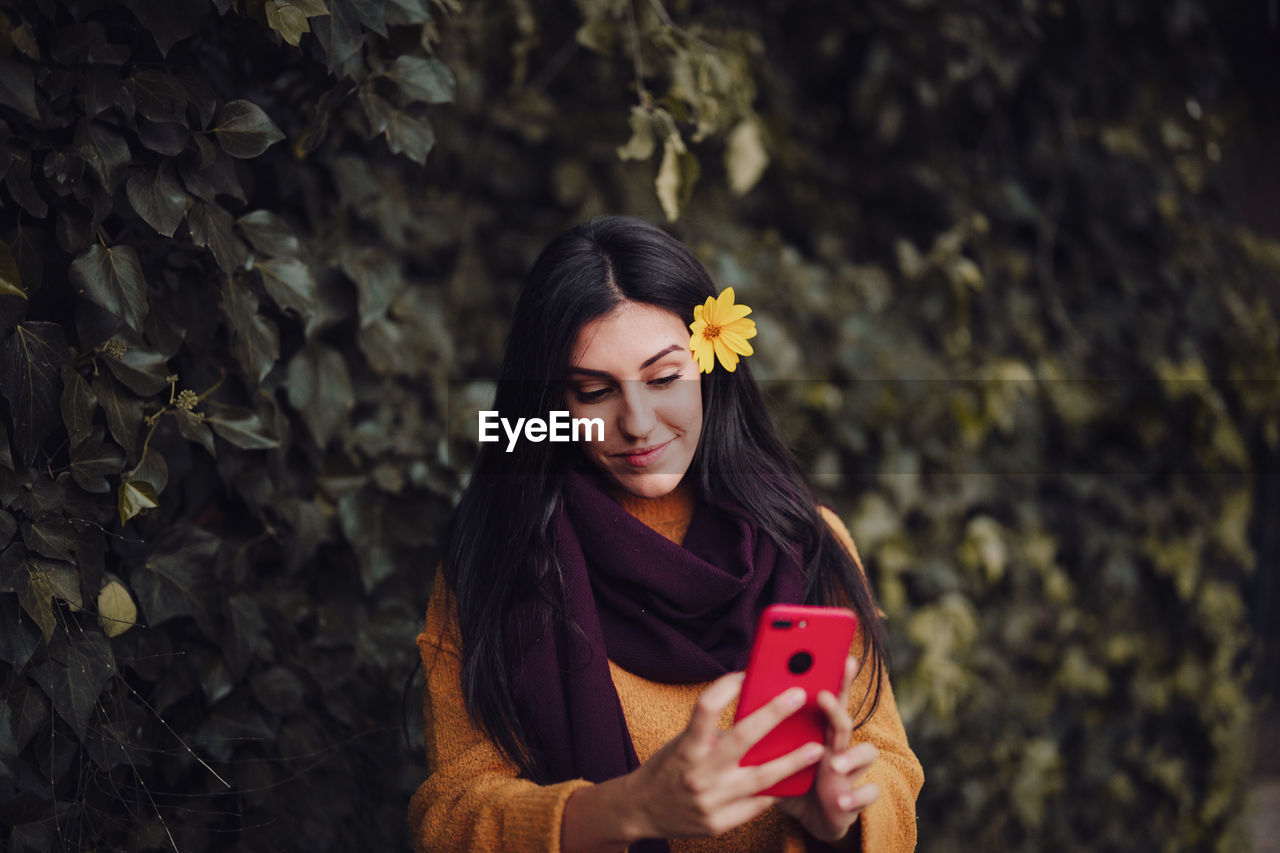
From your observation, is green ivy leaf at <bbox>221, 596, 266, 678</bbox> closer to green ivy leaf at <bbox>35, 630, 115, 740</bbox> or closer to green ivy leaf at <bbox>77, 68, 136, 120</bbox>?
green ivy leaf at <bbox>35, 630, 115, 740</bbox>

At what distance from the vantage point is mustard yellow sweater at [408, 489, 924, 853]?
1.14m

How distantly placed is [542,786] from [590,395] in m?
0.47

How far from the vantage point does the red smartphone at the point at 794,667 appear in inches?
39.9

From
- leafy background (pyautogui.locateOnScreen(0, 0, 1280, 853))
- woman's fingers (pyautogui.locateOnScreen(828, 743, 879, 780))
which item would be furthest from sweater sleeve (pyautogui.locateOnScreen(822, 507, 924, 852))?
leafy background (pyautogui.locateOnScreen(0, 0, 1280, 853))

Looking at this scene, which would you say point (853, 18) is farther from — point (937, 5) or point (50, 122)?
point (50, 122)

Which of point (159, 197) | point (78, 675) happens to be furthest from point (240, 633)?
point (159, 197)

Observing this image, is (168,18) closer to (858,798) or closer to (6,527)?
(6,527)

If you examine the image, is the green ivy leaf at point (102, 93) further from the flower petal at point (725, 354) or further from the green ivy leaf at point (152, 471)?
the flower petal at point (725, 354)

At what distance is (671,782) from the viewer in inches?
38.3

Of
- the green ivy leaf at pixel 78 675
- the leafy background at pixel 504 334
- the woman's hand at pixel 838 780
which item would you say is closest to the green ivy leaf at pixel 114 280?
the leafy background at pixel 504 334

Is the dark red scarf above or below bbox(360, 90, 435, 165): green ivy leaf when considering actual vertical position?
below

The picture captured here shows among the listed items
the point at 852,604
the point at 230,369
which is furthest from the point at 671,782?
the point at 230,369

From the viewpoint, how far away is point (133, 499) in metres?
1.22

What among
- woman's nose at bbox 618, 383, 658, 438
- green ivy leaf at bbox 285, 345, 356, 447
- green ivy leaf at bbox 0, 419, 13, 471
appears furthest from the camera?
green ivy leaf at bbox 285, 345, 356, 447
